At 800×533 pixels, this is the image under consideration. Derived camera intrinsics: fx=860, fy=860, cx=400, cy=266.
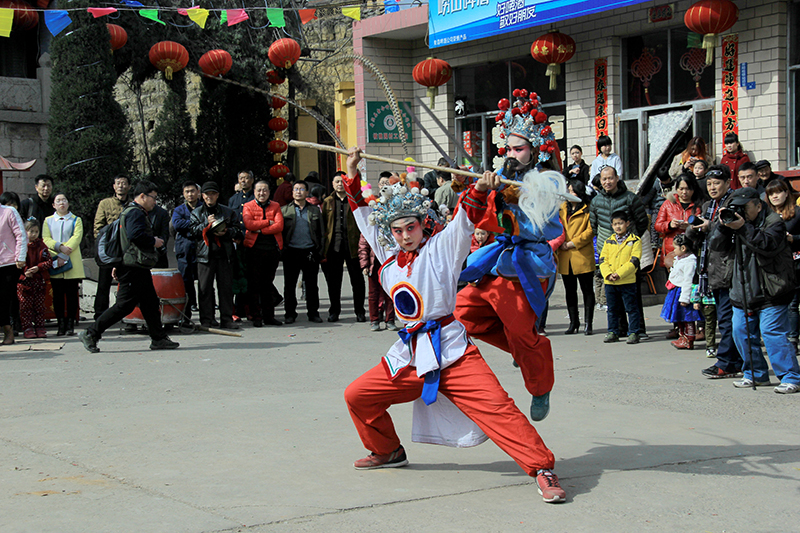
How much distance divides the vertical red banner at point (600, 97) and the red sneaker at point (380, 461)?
1046 centimetres

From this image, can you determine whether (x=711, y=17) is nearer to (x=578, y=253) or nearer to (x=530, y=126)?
(x=578, y=253)

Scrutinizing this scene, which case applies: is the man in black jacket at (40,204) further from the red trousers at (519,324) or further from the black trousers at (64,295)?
the red trousers at (519,324)

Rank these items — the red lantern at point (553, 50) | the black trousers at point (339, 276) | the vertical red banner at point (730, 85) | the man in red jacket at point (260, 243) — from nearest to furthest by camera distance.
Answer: the man in red jacket at point (260, 243), the black trousers at point (339, 276), the vertical red banner at point (730, 85), the red lantern at point (553, 50)

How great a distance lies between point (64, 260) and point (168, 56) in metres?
8.50

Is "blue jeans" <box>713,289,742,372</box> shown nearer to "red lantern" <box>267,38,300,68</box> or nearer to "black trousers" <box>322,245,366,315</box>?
"black trousers" <box>322,245,366,315</box>

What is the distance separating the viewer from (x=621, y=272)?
898 cm

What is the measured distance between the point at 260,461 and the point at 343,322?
658 centimetres

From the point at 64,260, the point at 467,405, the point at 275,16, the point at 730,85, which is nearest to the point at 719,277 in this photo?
the point at 467,405

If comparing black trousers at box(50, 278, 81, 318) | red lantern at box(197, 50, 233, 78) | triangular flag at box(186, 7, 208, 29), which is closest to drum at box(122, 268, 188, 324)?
black trousers at box(50, 278, 81, 318)

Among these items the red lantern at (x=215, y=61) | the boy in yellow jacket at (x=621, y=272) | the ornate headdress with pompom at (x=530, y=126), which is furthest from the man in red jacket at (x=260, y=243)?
the red lantern at (x=215, y=61)

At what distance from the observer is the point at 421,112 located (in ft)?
58.4

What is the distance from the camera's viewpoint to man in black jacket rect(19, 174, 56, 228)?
10797 millimetres

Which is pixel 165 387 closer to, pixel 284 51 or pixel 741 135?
pixel 741 135

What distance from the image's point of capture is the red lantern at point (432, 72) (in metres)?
16.0
